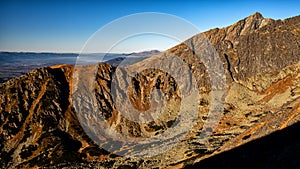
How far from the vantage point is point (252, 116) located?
14900cm

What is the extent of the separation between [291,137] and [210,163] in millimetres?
15807

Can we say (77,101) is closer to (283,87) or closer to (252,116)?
(252,116)

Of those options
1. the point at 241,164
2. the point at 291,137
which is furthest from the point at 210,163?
the point at 291,137

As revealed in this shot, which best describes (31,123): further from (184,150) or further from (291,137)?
(291,137)

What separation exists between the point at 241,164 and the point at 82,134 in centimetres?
14802

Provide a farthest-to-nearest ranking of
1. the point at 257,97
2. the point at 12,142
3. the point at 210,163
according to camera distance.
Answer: the point at 257,97 → the point at 12,142 → the point at 210,163

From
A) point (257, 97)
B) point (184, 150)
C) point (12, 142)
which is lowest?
point (12, 142)

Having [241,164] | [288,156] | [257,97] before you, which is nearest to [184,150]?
[241,164]

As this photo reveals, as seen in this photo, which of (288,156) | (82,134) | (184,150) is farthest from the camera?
(82,134)

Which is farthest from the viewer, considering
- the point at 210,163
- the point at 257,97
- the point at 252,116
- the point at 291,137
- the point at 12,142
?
the point at 257,97

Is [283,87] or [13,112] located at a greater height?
[283,87]

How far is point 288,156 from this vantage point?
99.8 ft

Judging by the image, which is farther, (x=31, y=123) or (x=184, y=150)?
(x=31, y=123)

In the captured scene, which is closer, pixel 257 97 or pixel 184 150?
pixel 184 150
